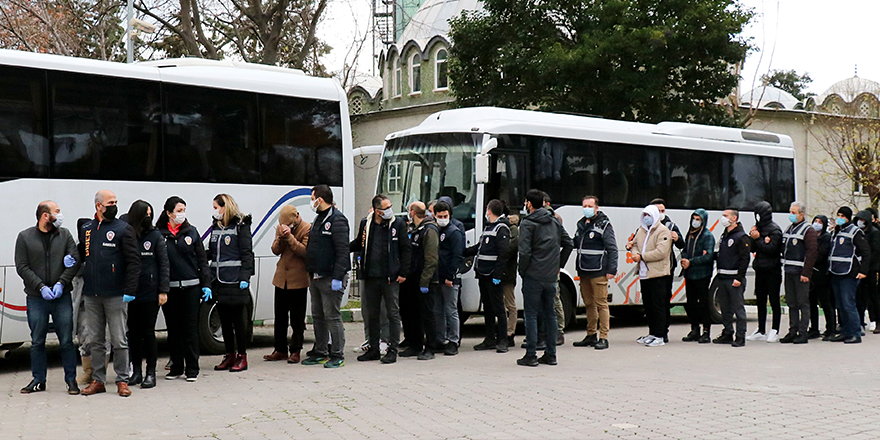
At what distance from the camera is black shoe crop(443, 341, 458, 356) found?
12041 millimetres

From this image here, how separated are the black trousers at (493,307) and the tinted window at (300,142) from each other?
2.35m

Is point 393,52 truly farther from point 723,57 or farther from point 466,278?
point 466,278

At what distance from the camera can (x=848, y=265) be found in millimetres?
13602

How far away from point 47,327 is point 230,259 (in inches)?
78.3

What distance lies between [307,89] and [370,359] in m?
3.64

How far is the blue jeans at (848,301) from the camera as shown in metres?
13.7

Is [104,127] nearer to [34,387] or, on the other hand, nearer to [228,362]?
[228,362]

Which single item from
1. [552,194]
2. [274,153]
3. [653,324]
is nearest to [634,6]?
[552,194]

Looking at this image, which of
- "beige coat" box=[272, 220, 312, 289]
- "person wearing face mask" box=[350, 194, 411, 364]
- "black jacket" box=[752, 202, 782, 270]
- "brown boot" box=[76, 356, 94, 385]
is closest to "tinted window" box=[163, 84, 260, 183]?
"beige coat" box=[272, 220, 312, 289]

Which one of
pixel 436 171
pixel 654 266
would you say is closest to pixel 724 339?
pixel 654 266

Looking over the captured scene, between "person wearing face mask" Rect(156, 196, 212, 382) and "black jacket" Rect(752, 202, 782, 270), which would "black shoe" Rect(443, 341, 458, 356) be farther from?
"black jacket" Rect(752, 202, 782, 270)

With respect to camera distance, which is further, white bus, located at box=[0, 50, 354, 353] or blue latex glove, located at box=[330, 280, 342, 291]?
blue latex glove, located at box=[330, 280, 342, 291]

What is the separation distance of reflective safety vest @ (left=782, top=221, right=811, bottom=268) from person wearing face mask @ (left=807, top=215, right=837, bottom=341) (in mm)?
191

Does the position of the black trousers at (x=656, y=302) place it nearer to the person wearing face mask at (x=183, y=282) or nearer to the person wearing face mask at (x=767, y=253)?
the person wearing face mask at (x=767, y=253)
